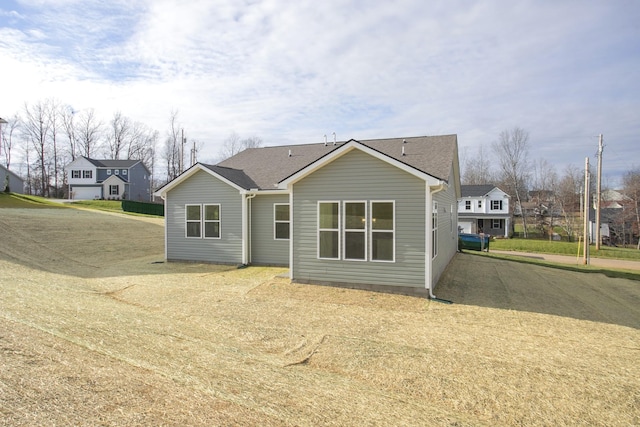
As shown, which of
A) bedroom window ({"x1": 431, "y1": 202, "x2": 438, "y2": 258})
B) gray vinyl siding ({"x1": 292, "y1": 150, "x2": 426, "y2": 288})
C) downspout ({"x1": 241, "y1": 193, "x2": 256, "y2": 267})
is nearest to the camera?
gray vinyl siding ({"x1": 292, "y1": 150, "x2": 426, "y2": 288})

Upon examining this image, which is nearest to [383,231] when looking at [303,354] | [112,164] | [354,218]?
[354,218]

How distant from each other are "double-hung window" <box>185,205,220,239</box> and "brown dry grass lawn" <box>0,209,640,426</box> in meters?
3.14

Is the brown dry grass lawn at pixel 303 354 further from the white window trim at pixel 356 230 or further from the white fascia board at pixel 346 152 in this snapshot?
the white fascia board at pixel 346 152

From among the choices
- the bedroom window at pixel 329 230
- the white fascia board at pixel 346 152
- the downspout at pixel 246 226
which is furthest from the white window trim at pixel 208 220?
the bedroom window at pixel 329 230

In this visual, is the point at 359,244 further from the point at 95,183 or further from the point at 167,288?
the point at 95,183

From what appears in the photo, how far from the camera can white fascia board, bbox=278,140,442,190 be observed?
948 centimetres

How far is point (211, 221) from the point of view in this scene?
48.1 feet

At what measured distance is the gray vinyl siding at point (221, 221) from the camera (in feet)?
46.8

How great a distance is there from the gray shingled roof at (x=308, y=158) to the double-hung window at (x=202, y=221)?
1561 mm

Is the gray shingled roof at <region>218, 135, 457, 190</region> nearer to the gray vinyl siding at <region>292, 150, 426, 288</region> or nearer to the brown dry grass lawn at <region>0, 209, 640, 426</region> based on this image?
the gray vinyl siding at <region>292, 150, 426, 288</region>

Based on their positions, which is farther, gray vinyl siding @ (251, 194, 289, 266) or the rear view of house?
gray vinyl siding @ (251, 194, 289, 266)

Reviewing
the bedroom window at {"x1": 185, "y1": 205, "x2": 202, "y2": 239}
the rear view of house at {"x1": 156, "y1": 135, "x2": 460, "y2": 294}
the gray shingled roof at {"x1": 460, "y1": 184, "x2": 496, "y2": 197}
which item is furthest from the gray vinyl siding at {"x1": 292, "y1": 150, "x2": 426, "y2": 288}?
the gray shingled roof at {"x1": 460, "y1": 184, "x2": 496, "y2": 197}

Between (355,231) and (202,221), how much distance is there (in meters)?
7.08

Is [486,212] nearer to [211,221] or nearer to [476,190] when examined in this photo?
[476,190]
